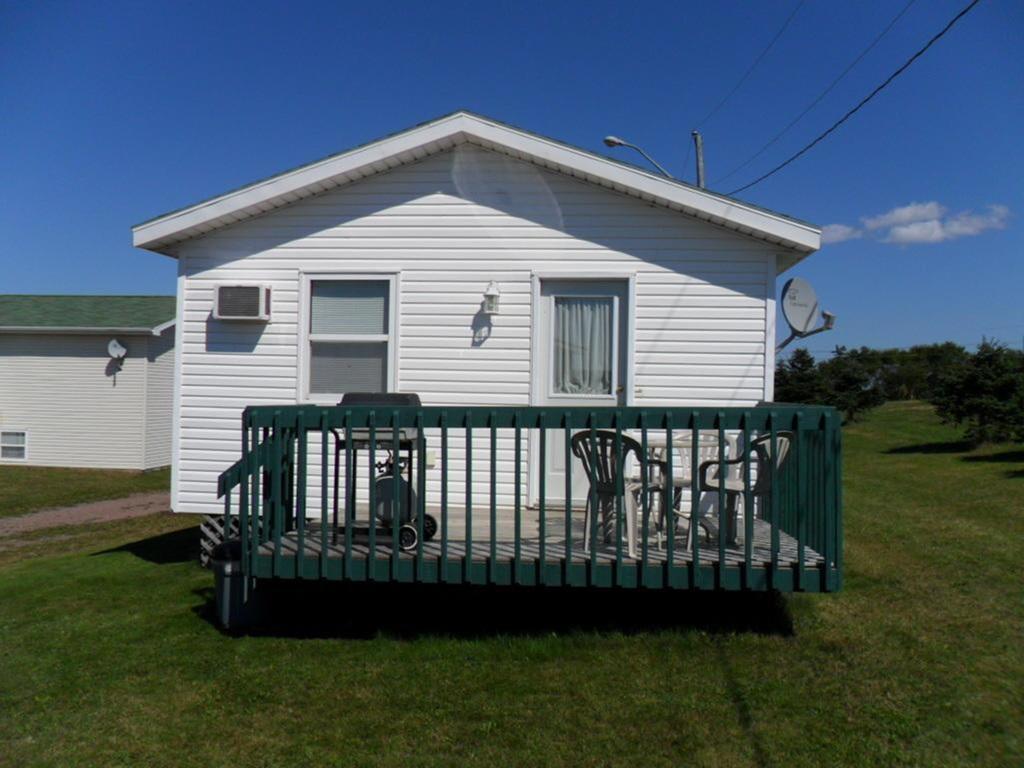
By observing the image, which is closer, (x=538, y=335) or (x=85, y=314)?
(x=538, y=335)

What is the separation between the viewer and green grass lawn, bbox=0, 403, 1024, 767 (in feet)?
12.4

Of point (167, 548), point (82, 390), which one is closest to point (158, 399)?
point (82, 390)

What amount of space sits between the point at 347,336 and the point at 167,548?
3501 millimetres

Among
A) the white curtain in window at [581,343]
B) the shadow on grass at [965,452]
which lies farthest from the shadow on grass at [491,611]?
the shadow on grass at [965,452]

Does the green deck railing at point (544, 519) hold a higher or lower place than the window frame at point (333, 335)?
lower

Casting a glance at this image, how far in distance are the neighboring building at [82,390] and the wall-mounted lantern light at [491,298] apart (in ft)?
42.8

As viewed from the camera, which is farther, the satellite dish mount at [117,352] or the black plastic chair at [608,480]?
the satellite dish mount at [117,352]

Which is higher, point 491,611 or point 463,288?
point 463,288

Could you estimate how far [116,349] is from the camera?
18.0 m

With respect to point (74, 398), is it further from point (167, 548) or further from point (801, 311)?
point (801, 311)

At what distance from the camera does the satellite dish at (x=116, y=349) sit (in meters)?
18.0

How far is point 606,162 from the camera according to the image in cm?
689

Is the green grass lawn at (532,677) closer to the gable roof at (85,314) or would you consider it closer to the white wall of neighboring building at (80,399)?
the white wall of neighboring building at (80,399)

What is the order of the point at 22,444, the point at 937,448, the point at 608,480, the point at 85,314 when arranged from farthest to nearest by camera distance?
the point at 85,314 < the point at 22,444 < the point at 937,448 < the point at 608,480
